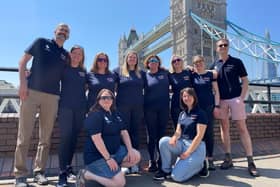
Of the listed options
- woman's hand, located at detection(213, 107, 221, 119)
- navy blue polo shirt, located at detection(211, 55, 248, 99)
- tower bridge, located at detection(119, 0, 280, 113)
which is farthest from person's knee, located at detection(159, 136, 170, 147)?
tower bridge, located at detection(119, 0, 280, 113)

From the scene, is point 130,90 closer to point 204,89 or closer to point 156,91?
point 156,91

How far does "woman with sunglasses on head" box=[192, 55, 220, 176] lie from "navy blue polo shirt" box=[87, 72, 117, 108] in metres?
1.07

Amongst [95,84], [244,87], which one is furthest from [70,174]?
[244,87]

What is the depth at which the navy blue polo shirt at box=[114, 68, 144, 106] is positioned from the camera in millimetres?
3064

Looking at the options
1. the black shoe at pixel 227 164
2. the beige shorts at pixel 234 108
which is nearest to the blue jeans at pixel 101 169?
the black shoe at pixel 227 164

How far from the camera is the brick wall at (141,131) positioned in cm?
329

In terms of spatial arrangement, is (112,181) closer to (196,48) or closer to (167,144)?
(167,144)

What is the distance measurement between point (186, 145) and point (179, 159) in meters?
0.17

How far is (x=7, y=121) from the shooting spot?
10.9 feet

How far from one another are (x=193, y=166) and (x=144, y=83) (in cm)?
109

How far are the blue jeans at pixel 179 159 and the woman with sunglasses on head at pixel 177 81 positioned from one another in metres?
0.41

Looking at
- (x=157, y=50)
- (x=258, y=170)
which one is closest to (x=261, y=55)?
(x=157, y=50)

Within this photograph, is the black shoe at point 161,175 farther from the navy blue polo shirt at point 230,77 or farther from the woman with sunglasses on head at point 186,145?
the navy blue polo shirt at point 230,77

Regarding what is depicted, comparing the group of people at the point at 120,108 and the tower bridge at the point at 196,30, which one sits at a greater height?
the tower bridge at the point at 196,30
